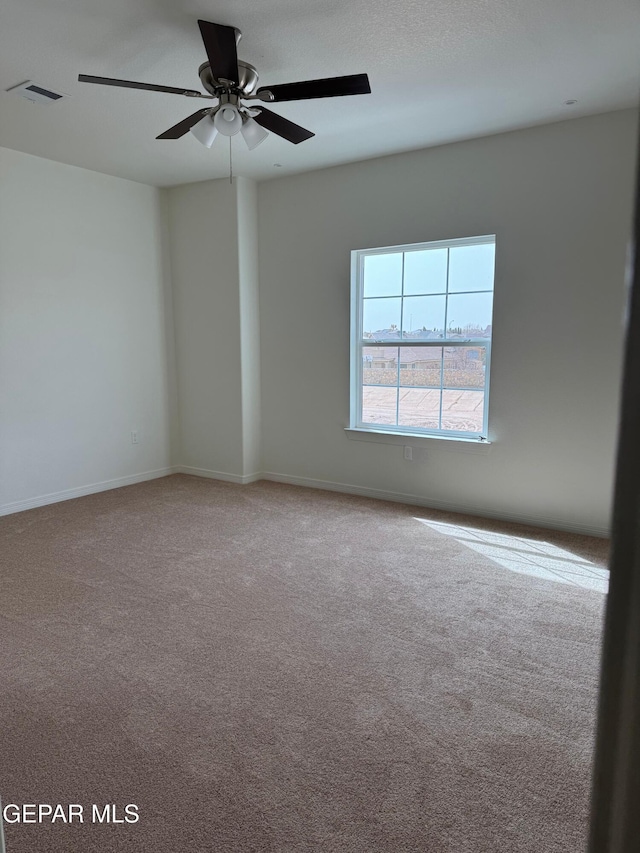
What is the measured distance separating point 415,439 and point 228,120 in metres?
2.71

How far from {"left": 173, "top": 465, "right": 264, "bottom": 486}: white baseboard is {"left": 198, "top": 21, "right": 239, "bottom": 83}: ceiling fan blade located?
3.50 m

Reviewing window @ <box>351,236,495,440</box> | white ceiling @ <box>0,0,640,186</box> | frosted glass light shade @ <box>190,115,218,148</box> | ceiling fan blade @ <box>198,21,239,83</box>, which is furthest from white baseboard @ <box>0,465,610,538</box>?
ceiling fan blade @ <box>198,21,239,83</box>

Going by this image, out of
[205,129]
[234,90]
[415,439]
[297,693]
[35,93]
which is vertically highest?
[35,93]

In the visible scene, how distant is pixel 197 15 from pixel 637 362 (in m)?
2.92

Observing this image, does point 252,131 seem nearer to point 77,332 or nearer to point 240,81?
point 240,81

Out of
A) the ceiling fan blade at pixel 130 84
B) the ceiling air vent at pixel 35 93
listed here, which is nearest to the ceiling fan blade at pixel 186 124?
the ceiling fan blade at pixel 130 84

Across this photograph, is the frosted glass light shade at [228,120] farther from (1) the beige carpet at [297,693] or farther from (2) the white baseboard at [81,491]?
(2) the white baseboard at [81,491]

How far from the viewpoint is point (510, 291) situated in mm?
3988

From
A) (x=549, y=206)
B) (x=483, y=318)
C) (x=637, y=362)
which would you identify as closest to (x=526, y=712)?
(x=637, y=362)

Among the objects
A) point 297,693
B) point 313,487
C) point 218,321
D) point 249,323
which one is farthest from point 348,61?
point 313,487

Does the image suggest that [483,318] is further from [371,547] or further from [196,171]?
[196,171]

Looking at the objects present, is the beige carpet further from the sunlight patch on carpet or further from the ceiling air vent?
the ceiling air vent

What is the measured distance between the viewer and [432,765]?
5.95 feet

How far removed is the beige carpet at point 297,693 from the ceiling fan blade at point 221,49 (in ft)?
8.42
